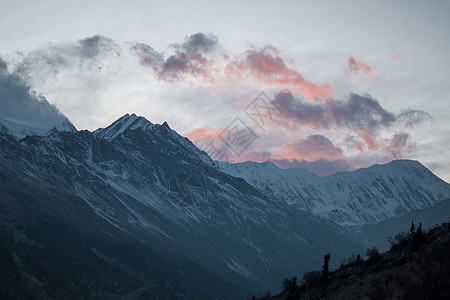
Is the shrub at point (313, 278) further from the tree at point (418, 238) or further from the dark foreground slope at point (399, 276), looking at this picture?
the tree at point (418, 238)

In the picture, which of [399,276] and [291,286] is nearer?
[399,276]

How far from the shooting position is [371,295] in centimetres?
4694

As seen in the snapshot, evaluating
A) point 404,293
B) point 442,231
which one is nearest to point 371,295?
point 404,293

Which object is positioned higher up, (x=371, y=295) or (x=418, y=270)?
(x=418, y=270)

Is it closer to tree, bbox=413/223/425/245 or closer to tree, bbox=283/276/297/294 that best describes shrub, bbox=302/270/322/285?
tree, bbox=283/276/297/294

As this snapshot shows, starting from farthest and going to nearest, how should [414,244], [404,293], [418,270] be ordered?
[414,244]
[418,270]
[404,293]

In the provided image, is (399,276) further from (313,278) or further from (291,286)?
(291,286)

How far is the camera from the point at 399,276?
157 ft

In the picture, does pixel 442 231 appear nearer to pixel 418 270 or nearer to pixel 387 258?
pixel 387 258

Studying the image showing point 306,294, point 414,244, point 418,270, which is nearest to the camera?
point 418,270

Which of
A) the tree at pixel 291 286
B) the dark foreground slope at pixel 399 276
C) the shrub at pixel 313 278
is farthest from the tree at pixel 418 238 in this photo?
the tree at pixel 291 286

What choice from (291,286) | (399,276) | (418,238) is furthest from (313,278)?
(399,276)

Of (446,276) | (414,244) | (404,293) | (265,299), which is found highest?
(414,244)

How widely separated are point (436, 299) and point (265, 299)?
33367mm
